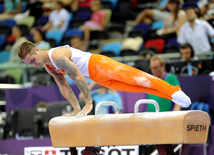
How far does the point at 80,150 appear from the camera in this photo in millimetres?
4992

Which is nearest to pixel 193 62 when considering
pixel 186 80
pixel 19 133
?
pixel 186 80

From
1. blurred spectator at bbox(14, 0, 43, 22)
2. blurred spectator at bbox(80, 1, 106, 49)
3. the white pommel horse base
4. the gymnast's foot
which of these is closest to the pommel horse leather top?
the white pommel horse base

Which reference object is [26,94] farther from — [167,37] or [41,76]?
[167,37]

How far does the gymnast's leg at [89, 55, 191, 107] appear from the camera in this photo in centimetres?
350

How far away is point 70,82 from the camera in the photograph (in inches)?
262

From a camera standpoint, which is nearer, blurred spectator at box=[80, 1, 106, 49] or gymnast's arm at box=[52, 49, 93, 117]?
gymnast's arm at box=[52, 49, 93, 117]

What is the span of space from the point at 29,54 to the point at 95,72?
786 mm

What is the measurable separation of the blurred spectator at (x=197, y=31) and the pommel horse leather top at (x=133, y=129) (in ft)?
11.6

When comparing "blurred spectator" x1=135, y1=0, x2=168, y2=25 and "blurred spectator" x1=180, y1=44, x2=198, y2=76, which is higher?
"blurred spectator" x1=135, y1=0, x2=168, y2=25

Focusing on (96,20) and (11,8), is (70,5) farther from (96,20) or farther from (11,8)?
(11,8)

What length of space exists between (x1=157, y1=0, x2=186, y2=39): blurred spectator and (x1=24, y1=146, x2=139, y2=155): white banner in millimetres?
3598

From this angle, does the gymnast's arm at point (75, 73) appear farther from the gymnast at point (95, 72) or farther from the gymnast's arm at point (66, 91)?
the gymnast's arm at point (66, 91)

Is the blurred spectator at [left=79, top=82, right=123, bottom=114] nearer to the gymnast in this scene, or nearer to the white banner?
the white banner

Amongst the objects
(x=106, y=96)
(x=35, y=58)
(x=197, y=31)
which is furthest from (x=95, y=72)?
(x=197, y=31)
